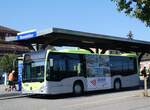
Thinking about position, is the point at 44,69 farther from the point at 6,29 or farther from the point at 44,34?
the point at 6,29

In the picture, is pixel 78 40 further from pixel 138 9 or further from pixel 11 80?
pixel 138 9

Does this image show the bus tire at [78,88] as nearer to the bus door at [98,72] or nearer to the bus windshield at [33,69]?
the bus door at [98,72]

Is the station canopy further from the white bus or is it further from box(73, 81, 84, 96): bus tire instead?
box(73, 81, 84, 96): bus tire

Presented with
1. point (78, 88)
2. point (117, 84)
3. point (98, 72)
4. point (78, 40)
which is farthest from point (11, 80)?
point (117, 84)

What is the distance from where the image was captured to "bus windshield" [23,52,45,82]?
23750mm

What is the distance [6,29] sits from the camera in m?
87.7

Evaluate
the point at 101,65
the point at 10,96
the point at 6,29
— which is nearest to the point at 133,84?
the point at 101,65

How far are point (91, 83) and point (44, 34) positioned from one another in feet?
14.3

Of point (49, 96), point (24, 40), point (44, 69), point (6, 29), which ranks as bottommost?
point (49, 96)

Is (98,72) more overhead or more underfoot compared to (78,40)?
more underfoot

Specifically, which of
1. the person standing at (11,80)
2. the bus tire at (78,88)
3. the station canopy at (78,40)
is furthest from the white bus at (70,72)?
the person standing at (11,80)

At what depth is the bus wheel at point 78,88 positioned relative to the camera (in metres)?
25.4

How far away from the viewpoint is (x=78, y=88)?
2562 cm

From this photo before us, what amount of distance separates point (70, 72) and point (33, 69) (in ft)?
7.27
